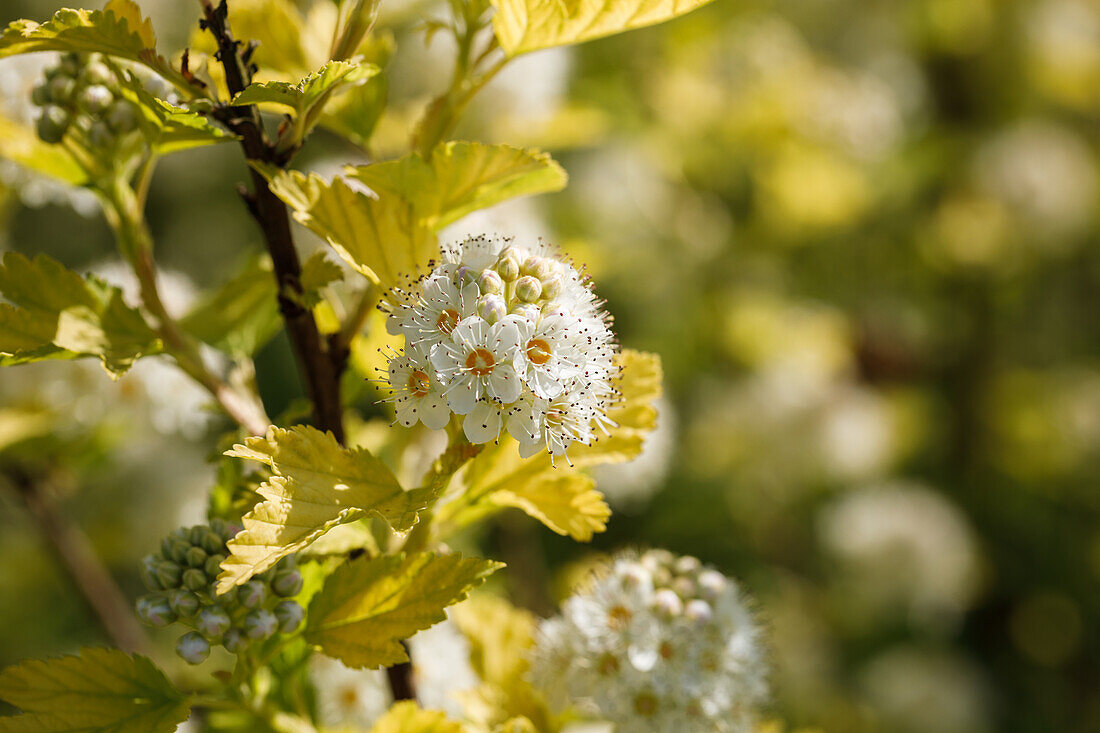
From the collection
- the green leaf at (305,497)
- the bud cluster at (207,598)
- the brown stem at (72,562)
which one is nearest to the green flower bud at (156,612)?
the bud cluster at (207,598)

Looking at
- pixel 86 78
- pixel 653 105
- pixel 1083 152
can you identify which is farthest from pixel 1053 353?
pixel 86 78

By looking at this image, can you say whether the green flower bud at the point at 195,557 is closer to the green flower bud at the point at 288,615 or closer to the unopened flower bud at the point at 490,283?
the green flower bud at the point at 288,615

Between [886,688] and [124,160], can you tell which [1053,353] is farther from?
[124,160]

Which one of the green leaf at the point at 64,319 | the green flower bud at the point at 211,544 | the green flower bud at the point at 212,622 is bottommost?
the green flower bud at the point at 212,622

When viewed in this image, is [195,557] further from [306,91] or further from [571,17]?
[571,17]

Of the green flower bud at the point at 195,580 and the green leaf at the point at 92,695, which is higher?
the green flower bud at the point at 195,580

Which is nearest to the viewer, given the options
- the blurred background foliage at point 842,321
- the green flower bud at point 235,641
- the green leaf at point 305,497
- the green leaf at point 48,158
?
the green leaf at point 305,497

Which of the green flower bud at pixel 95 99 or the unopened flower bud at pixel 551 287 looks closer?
the unopened flower bud at pixel 551 287
